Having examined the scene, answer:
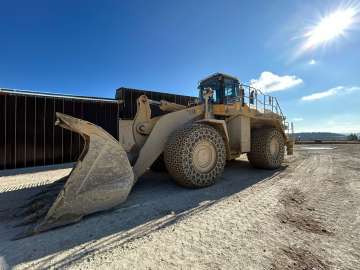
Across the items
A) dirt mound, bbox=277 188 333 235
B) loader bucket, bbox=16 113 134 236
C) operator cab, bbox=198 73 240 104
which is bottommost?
dirt mound, bbox=277 188 333 235

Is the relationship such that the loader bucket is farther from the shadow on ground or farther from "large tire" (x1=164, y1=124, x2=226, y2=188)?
"large tire" (x1=164, y1=124, x2=226, y2=188)

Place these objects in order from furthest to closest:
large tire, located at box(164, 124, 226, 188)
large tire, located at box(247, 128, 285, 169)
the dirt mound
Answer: large tire, located at box(247, 128, 285, 169) < large tire, located at box(164, 124, 226, 188) < the dirt mound

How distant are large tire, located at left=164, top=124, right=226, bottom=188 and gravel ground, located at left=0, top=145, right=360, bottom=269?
36 cm

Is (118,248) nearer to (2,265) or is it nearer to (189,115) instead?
(2,265)

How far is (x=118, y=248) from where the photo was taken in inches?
103

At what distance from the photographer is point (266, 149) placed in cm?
760

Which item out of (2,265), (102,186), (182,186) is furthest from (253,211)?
(2,265)

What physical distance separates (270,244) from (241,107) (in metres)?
4.95

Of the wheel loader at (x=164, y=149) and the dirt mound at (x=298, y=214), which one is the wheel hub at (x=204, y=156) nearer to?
the wheel loader at (x=164, y=149)

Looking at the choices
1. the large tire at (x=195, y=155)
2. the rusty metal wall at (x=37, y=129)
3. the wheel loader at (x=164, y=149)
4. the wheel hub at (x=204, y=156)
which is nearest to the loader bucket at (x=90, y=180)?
the wheel loader at (x=164, y=149)

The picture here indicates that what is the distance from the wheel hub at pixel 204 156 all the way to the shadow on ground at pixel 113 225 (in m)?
0.52

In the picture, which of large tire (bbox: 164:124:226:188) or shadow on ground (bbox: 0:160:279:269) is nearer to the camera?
shadow on ground (bbox: 0:160:279:269)

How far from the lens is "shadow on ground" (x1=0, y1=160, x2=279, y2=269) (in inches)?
98.0

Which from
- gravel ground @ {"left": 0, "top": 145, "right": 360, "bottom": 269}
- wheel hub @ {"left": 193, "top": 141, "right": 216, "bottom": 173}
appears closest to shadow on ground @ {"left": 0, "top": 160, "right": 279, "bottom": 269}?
gravel ground @ {"left": 0, "top": 145, "right": 360, "bottom": 269}
